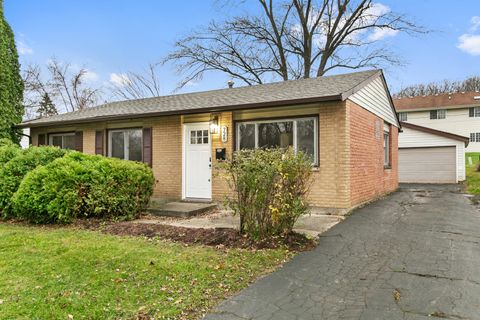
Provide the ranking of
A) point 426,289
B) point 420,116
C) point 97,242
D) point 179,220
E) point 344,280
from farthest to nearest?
point 420,116 < point 179,220 < point 97,242 < point 344,280 < point 426,289

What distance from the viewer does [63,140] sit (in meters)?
12.9

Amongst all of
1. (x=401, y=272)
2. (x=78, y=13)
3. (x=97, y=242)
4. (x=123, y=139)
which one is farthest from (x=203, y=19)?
(x=401, y=272)

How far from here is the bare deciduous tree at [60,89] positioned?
30.1 metres

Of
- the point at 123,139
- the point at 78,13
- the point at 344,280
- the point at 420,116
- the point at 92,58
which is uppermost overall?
the point at 92,58

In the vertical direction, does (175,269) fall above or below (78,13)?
below

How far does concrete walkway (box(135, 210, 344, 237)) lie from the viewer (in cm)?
649

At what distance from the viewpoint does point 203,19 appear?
24.3 meters

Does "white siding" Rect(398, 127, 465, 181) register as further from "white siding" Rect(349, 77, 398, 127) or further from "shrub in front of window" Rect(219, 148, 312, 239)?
"shrub in front of window" Rect(219, 148, 312, 239)

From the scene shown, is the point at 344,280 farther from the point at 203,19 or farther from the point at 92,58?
the point at 92,58

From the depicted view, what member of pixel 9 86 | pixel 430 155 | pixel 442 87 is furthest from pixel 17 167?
pixel 442 87

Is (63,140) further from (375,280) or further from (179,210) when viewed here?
(375,280)

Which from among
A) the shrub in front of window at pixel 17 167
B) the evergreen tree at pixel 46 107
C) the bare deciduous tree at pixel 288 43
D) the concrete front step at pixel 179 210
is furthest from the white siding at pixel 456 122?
Result: the evergreen tree at pixel 46 107

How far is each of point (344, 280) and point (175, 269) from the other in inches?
80.2

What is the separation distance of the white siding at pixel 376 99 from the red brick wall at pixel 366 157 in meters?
0.19
